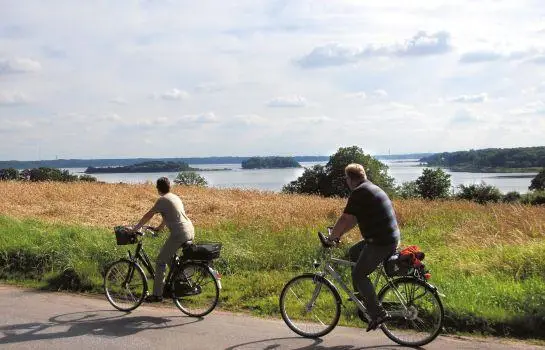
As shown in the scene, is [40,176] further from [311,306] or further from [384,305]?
[384,305]

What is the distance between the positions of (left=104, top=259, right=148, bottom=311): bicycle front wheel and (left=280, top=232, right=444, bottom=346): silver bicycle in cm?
226

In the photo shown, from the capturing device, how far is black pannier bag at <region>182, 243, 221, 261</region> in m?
7.49

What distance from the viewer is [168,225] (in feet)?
24.8

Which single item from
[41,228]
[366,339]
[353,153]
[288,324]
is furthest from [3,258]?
[353,153]

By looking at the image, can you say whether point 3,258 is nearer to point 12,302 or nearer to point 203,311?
point 12,302

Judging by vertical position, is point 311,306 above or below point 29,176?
below

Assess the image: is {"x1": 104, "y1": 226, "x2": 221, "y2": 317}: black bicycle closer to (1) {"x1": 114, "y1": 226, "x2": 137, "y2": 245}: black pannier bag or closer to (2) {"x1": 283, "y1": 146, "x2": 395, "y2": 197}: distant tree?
(1) {"x1": 114, "y1": 226, "x2": 137, "y2": 245}: black pannier bag

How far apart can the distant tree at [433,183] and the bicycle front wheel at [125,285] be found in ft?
209

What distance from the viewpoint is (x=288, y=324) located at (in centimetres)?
677

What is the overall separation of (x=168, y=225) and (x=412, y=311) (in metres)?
3.39

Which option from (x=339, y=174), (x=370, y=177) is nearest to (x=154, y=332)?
(x=370, y=177)

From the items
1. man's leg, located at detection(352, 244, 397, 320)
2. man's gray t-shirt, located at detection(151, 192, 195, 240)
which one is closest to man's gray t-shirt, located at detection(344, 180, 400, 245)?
man's leg, located at detection(352, 244, 397, 320)

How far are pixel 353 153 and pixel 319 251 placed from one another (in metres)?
61.6

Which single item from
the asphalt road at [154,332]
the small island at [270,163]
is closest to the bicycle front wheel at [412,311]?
the asphalt road at [154,332]
